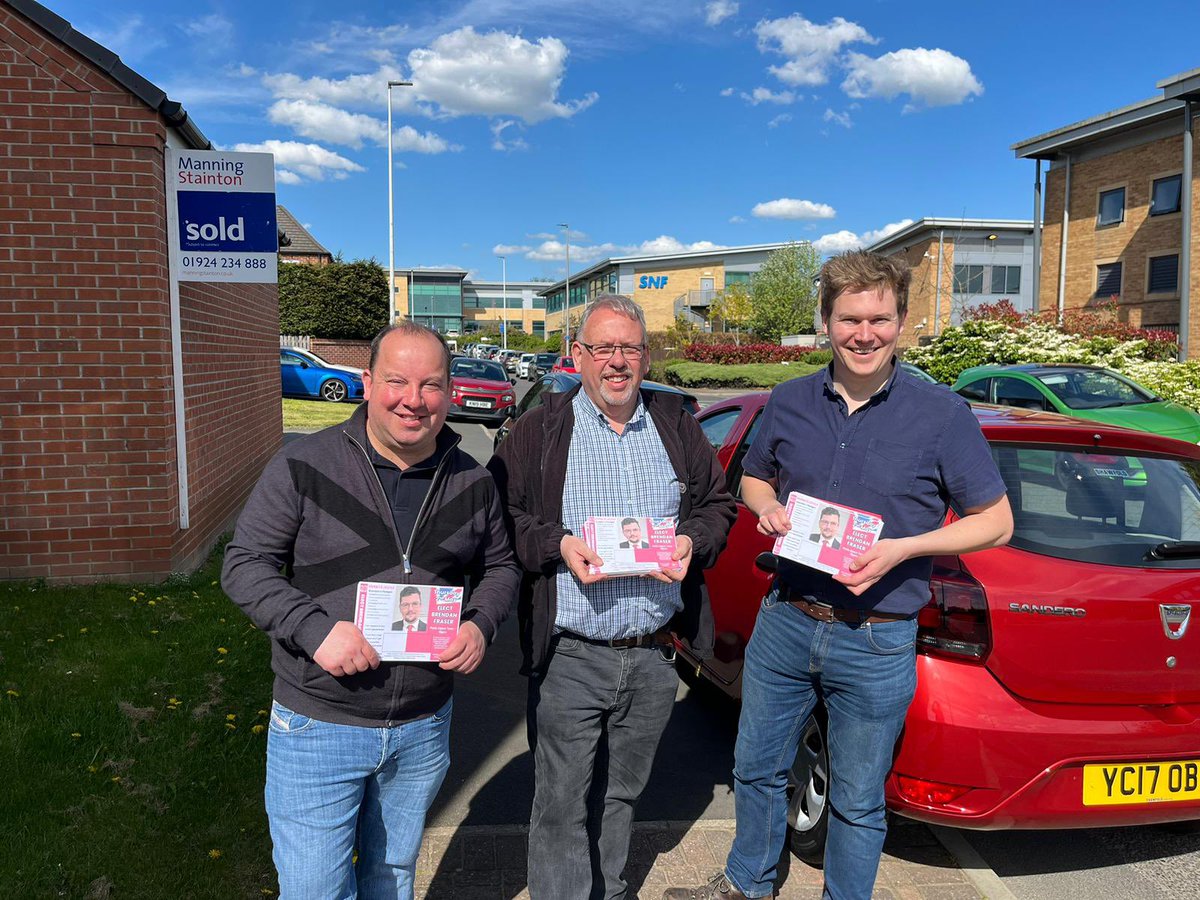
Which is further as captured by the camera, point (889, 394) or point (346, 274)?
point (346, 274)

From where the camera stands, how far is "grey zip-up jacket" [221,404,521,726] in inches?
82.1

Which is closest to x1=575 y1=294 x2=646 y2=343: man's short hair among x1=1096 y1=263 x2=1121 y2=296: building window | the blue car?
the blue car

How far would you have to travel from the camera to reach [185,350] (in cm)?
666

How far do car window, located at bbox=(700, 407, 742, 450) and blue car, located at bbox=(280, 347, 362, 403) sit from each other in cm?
1931

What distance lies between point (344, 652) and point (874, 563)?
1423mm

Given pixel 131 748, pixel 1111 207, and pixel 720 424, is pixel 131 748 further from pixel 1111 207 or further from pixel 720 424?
pixel 1111 207

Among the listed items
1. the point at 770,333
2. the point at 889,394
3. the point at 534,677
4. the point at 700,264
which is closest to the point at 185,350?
the point at 534,677

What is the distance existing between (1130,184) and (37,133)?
113 ft

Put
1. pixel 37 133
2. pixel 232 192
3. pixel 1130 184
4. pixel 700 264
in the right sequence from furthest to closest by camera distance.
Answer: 1. pixel 700 264
2. pixel 1130 184
3. pixel 232 192
4. pixel 37 133

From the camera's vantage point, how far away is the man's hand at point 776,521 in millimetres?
2600

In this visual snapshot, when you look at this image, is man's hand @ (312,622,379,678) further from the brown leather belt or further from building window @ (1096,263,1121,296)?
building window @ (1096,263,1121,296)

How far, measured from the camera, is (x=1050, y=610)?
272 centimetres

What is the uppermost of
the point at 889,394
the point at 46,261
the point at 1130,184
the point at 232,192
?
the point at 1130,184

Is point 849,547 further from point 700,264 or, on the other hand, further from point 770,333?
point 700,264
